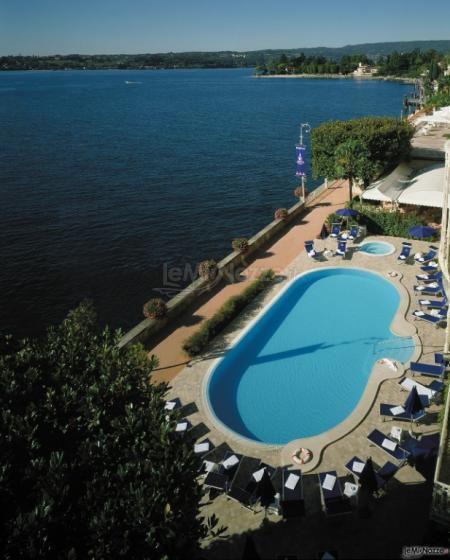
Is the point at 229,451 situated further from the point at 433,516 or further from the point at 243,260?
the point at 243,260

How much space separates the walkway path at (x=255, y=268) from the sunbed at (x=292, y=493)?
485 centimetres

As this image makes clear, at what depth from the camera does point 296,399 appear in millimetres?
16500

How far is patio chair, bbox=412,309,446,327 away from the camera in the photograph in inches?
746

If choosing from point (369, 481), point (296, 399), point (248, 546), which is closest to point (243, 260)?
point (296, 399)

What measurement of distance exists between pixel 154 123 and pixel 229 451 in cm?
9473

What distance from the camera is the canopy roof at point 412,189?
2716 cm

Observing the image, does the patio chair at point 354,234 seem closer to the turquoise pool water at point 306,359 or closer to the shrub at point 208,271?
the turquoise pool water at point 306,359

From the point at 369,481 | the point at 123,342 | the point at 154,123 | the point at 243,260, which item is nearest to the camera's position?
the point at 369,481

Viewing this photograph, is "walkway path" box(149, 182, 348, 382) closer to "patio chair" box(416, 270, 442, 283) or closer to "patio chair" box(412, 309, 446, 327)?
"patio chair" box(416, 270, 442, 283)

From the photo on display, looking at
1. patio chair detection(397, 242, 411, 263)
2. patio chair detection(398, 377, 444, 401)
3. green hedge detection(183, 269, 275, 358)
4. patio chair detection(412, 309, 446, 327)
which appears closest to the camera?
patio chair detection(398, 377, 444, 401)

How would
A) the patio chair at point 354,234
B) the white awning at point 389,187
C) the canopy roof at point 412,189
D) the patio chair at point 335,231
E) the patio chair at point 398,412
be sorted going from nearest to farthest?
the patio chair at point 398,412 < the canopy roof at point 412,189 < the patio chair at point 354,234 < the white awning at point 389,187 < the patio chair at point 335,231

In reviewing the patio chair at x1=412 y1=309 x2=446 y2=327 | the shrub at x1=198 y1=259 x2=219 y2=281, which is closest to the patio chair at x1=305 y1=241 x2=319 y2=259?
the shrub at x1=198 y1=259 x2=219 y2=281

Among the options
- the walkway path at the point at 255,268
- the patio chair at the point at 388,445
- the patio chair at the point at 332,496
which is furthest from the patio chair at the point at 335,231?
the patio chair at the point at 332,496

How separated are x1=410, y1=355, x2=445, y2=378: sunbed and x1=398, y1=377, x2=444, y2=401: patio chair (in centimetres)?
33
